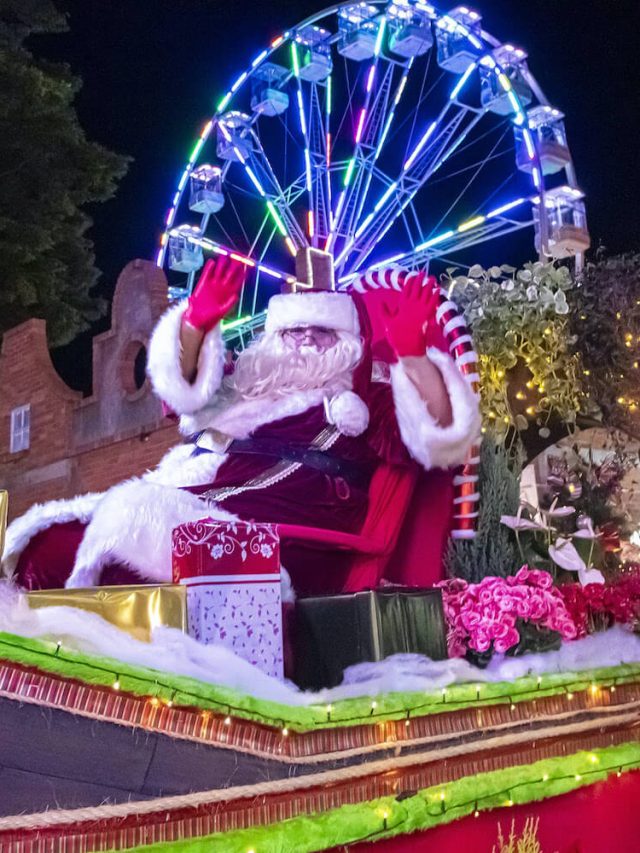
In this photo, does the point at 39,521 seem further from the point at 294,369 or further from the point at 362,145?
the point at 362,145

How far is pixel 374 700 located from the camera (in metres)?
1.99

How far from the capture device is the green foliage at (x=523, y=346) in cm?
459

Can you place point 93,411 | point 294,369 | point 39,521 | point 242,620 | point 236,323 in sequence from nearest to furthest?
1. point 242,620
2. point 39,521
3. point 294,369
4. point 93,411
5. point 236,323

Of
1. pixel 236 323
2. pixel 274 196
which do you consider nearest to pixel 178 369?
pixel 236 323

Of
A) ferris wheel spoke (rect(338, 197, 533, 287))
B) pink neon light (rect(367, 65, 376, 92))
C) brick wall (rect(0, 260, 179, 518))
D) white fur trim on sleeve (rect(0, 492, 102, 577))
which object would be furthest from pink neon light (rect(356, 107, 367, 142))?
white fur trim on sleeve (rect(0, 492, 102, 577))

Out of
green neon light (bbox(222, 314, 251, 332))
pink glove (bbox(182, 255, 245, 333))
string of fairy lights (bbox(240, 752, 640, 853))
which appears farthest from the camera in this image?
green neon light (bbox(222, 314, 251, 332))

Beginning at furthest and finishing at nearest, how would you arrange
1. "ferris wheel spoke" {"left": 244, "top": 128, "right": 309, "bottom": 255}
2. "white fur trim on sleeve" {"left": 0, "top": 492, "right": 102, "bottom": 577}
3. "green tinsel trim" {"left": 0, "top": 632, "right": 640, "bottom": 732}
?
"ferris wheel spoke" {"left": 244, "top": 128, "right": 309, "bottom": 255} → "white fur trim on sleeve" {"left": 0, "top": 492, "right": 102, "bottom": 577} → "green tinsel trim" {"left": 0, "top": 632, "right": 640, "bottom": 732}

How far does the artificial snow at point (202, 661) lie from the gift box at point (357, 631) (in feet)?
0.23

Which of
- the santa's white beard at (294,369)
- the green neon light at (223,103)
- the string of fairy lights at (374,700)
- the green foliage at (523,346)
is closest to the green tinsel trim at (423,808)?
the string of fairy lights at (374,700)

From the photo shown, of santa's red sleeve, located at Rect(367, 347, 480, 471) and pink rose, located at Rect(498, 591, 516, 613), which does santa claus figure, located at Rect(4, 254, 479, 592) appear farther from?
pink rose, located at Rect(498, 591, 516, 613)

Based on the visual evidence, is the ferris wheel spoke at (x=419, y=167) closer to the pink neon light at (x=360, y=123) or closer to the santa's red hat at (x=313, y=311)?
the pink neon light at (x=360, y=123)

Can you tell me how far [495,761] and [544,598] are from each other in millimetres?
596

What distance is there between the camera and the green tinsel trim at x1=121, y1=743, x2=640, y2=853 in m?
1.58

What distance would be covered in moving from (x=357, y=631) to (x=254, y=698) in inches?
23.6
